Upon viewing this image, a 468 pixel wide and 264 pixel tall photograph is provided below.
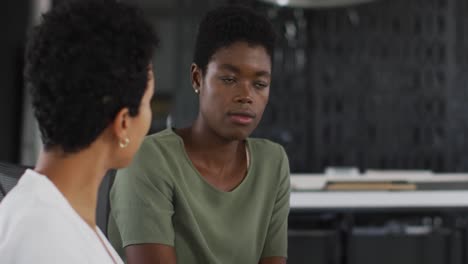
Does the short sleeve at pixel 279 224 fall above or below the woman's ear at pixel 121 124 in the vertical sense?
below

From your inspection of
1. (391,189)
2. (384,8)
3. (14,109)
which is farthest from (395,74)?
(14,109)

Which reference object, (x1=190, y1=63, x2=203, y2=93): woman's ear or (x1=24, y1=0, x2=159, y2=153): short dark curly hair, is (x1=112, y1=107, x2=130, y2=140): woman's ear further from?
(x1=190, y1=63, x2=203, y2=93): woman's ear

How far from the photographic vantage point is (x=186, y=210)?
1137 mm

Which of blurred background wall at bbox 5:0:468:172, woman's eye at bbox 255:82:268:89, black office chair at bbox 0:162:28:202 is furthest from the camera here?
blurred background wall at bbox 5:0:468:172

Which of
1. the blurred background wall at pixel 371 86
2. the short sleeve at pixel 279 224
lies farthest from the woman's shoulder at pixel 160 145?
the blurred background wall at pixel 371 86

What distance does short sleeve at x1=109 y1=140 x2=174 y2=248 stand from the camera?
1102 millimetres

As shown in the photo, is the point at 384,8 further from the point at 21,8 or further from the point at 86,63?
the point at 86,63

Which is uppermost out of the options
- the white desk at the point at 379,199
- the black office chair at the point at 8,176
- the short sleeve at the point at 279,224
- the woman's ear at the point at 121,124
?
the woman's ear at the point at 121,124

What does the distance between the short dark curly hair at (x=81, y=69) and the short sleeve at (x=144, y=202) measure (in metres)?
0.45

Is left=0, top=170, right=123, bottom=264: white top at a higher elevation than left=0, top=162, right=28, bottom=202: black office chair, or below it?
higher

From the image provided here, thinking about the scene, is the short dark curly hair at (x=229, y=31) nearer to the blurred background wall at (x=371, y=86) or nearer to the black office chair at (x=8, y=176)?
the black office chair at (x=8, y=176)

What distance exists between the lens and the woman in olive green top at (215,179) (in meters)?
1.12

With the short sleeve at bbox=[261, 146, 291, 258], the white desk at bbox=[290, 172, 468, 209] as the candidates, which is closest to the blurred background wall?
the white desk at bbox=[290, 172, 468, 209]

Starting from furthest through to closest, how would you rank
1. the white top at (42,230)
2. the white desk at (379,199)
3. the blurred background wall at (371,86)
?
1. the blurred background wall at (371,86)
2. the white desk at (379,199)
3. the white top at (42,230)
